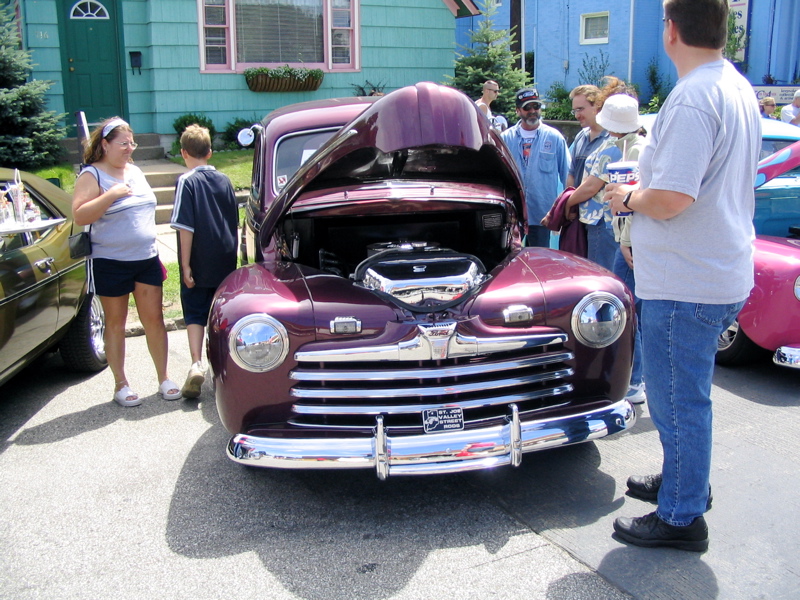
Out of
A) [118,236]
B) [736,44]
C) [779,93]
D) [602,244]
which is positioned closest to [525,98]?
[602,244]

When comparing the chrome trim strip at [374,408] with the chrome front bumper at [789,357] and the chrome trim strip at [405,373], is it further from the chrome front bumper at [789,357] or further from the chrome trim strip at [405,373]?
the chrome front bumper at [789,357]

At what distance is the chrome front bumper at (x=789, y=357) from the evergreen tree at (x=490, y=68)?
9766 millimetres

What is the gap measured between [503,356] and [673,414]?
28.8 inches

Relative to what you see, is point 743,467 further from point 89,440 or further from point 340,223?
point 89,440

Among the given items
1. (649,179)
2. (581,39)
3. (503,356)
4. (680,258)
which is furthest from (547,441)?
(581,39)

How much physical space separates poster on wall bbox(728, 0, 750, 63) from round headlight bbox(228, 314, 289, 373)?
1657cm

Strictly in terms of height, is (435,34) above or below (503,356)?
above

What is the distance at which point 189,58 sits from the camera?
11.5 m

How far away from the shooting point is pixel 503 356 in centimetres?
321

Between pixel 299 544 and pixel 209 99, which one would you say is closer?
pixel 299 544

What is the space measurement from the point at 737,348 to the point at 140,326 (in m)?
4.47

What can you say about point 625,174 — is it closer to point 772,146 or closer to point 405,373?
point 405,373

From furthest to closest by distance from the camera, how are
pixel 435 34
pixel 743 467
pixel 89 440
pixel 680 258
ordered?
pixel 435 34 → pixel 89 440 → pixel 743 467 → pixel 680 258

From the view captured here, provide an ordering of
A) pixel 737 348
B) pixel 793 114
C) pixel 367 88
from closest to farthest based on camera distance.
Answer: pixel 737 348, pixel 793 114, pixel 367 88
